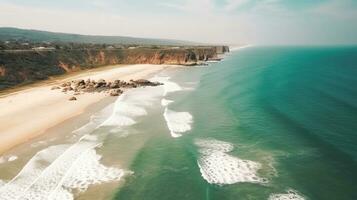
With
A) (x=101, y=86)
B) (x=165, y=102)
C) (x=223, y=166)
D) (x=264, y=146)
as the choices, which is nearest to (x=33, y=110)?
(x=165, y=102)

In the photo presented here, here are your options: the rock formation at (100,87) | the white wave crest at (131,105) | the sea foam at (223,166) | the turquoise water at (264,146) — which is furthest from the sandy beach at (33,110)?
the sea foam at (223,166)

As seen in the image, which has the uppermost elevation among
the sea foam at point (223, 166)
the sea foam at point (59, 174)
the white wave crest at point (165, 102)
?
the white wave crest at point (165, 102)

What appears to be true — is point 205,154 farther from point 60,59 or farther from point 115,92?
point 60,59

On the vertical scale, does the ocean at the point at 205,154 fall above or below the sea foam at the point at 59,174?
above

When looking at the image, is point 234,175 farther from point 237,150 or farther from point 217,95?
point 217,95

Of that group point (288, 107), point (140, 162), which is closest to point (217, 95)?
point (288, 107)

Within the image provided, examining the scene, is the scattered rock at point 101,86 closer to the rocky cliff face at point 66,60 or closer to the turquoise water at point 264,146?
the rocky cliff face at point 66,60
